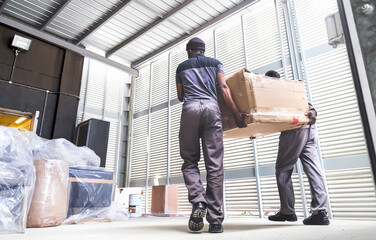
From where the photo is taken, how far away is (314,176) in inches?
94.0

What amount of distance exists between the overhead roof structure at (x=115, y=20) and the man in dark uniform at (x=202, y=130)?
12.2 feet

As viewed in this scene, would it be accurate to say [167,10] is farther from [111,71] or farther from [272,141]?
[272,141]

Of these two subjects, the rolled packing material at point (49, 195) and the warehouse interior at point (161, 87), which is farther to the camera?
the warehouse interior at point (161, 87)

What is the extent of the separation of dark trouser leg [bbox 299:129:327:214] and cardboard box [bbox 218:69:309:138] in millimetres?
303

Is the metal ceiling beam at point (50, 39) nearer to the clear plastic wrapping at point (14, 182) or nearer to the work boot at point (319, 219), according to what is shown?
the clear plastic wrapping at point (14, 182)

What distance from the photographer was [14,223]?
6.62 feet

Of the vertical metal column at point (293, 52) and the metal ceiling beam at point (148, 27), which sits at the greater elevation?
the metal ceiling beam at point (148, 27)

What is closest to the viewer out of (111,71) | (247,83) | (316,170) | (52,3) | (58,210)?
(247,83)

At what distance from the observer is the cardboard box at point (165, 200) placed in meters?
5.29

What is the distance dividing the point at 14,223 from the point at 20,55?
189 inches

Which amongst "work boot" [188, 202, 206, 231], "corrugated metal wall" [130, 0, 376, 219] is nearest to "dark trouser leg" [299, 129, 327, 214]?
"work boot" [188, 202, 206, 231]

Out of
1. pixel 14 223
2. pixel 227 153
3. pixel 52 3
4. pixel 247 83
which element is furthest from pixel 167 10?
pixel 14 223

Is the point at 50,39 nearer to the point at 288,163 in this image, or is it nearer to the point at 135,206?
the point at 135,206

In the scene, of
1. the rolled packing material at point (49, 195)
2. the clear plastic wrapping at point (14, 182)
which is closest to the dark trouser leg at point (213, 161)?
the clear plastic wrapping at point (14, 182)
